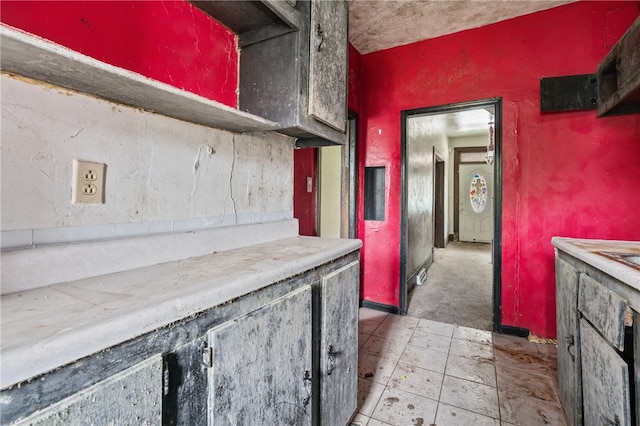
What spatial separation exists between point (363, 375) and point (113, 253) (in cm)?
172

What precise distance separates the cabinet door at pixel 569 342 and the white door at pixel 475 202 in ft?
20.7

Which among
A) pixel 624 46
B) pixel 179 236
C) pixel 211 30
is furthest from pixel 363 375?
pixel 624 46

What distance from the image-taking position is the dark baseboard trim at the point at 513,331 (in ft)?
8.15

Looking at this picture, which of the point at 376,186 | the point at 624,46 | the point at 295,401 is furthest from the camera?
the point at 376,186

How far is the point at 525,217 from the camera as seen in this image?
2.49 meters

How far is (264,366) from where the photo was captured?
34.3 inches

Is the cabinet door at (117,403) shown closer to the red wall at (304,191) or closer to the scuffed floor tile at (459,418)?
the scuffed floor tile at (459,418)

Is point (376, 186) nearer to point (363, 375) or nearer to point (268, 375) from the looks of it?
point (363, 375)

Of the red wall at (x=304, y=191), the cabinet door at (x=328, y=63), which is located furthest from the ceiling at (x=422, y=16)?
the red wall at (x=304, y=191)

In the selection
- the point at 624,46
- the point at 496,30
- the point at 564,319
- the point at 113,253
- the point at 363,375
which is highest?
the point at 496,30

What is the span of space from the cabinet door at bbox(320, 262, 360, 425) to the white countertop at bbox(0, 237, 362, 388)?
9.4 inches

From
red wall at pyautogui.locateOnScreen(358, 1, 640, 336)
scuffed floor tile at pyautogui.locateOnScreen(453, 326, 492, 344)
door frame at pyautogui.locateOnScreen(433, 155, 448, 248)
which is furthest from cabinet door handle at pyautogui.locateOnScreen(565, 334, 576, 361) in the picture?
door frame at pyautogui.locateOnScreen(433, 155, 448, 248)

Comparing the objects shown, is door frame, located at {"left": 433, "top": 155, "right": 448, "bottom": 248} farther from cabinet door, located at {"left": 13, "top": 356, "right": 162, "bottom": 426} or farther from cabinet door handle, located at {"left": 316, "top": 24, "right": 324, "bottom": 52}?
cabinet door, located at {"left": 13, "top": 356, "right": 162, "bottom": 426}

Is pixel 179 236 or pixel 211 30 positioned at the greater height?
pixel 211 30
